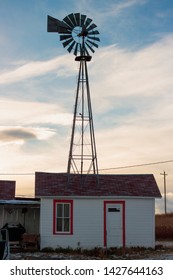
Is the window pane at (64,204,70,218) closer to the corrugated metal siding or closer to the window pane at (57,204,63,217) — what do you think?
the window pane at (57,204,63,217)

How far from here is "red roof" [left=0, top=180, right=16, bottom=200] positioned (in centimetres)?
3016

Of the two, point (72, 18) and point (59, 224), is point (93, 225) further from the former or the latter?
point (72, 18)

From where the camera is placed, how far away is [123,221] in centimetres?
2520

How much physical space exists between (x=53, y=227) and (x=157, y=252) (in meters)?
4.80

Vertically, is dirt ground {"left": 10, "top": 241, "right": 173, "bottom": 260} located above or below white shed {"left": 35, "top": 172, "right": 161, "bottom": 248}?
below

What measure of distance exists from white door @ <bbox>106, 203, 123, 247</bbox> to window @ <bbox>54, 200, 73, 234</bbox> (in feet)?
5.63

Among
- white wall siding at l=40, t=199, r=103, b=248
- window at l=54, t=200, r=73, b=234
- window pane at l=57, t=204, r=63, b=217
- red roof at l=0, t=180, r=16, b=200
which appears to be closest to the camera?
white wall siding at l=40, t=199, r=103, b=248

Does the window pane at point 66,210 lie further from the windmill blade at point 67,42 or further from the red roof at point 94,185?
the windmill blade at point 67,42

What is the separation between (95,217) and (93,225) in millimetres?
375

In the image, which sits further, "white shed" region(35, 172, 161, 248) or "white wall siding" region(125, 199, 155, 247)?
"white wall siding" region(125, 199, 155, 247)

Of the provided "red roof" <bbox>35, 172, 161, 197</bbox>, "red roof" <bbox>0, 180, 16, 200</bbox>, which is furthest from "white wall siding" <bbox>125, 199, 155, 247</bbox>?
"red roof" <bbox>0, 180, 16, 200</bbox>

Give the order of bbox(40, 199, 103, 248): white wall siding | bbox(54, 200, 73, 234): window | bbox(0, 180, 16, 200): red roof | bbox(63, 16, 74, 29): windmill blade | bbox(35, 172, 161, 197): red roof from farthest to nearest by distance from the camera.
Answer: bbox(0, 180, 16, 200): red roof
bbox(63, 16, 74, 29): windmill blade
bbox(35, 172, 161, 197): red roof
bbox(54, 200, 73, 234): window
bbox(40, 199, 103, 248): white wall siding
